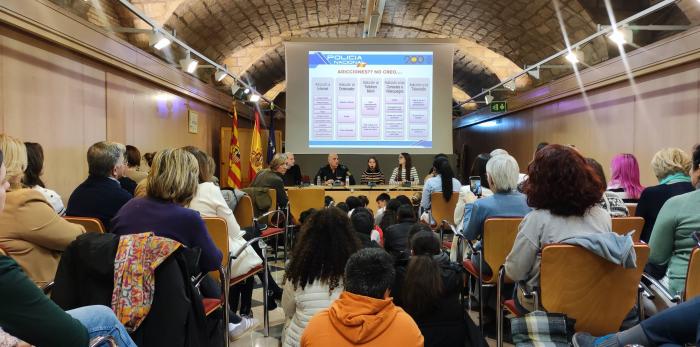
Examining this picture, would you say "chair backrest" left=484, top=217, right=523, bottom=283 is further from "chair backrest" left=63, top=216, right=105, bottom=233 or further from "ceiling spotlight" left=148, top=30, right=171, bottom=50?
"ceiling spotlight" left=148, top=30, right=171, bottom=50

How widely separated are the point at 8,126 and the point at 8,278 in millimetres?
3295

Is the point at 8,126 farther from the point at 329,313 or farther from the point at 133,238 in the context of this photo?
the point at 329,313

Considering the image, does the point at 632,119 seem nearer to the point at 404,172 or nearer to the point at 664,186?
the point at 404,172

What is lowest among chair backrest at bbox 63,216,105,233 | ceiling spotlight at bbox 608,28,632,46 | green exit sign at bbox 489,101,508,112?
chair backrest at bbox 63,216,105,233

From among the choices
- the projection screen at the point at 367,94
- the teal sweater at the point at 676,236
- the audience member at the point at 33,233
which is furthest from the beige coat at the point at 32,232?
the projection screen at the point at 367,94

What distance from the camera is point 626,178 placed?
3693mm

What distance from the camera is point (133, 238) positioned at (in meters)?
1.61

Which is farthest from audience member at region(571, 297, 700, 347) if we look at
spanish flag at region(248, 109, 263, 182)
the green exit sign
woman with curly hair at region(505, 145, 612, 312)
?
the green exit sign

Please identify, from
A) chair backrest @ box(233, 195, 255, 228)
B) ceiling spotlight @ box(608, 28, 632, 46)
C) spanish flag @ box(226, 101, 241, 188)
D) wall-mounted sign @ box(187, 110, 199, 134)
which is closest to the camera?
chair backrest @ box(233, 195, 255, 228)

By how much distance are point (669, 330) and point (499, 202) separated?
4.27 feet

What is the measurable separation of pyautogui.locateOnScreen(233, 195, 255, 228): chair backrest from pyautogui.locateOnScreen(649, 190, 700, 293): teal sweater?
9.07 feet

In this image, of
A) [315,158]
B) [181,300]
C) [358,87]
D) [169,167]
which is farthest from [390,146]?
[315,158]

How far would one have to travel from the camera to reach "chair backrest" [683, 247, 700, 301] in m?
1.84

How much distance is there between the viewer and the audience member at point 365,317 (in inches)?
55.0
